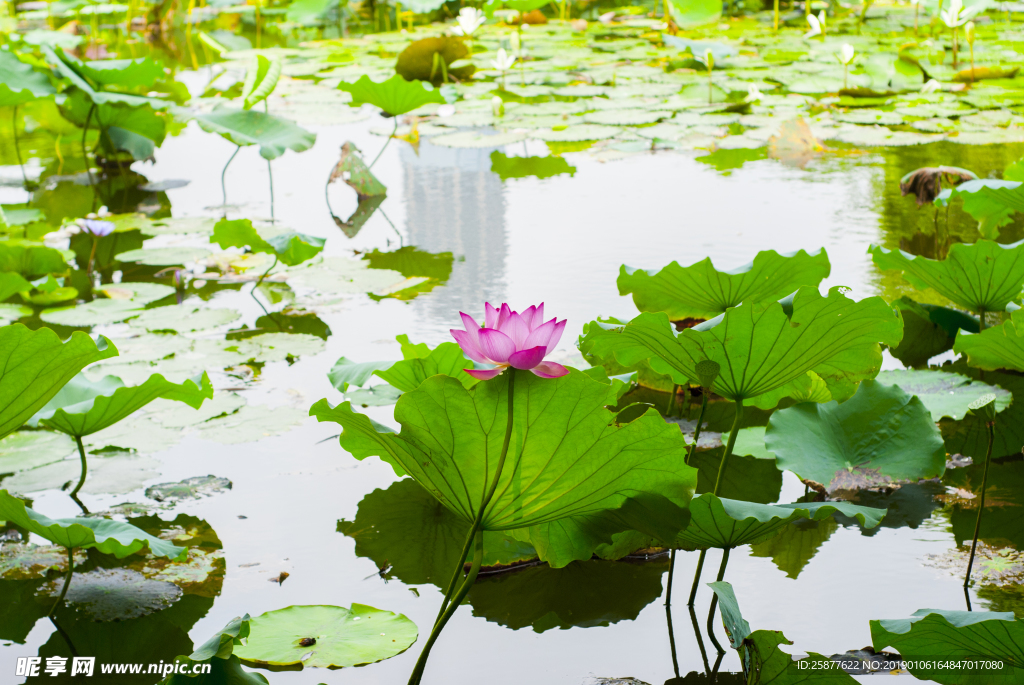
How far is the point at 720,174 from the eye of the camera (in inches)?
120

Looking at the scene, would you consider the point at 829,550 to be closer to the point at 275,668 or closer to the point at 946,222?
the point at 275,668

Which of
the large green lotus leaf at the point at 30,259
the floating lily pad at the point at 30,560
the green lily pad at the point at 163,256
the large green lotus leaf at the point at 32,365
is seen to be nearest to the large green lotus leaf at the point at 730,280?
the large green lotus leaf at the point at 32,365

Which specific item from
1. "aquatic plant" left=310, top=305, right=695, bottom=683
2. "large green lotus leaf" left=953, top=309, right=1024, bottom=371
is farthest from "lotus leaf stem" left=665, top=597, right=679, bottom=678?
"large green lotus leaf" left=953, top=309, right=1024, bottom=371

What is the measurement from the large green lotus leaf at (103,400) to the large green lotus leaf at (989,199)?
1558 millimetres

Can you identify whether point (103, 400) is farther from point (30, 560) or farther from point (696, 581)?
point (696, 581)

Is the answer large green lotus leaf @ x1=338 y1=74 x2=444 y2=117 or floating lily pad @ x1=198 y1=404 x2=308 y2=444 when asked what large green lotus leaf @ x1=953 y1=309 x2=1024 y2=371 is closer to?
floating lily pad @ x1=198 y1=404 x2=308 y2=444

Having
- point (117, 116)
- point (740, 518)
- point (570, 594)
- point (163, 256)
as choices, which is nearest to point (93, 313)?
point (163, 256)

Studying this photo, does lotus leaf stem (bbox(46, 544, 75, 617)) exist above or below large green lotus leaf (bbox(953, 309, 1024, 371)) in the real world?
below

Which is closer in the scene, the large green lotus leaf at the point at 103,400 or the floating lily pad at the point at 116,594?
the floating lily pad at the point at 116,594

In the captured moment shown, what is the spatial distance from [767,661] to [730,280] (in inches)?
28.7

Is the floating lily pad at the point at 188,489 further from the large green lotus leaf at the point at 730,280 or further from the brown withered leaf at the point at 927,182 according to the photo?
the brown withered leaf at the point at 927,182

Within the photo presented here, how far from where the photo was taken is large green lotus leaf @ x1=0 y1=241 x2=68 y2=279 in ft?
6.97

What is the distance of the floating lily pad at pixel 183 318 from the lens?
193cm

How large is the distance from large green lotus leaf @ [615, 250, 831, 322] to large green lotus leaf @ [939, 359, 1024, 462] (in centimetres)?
34
